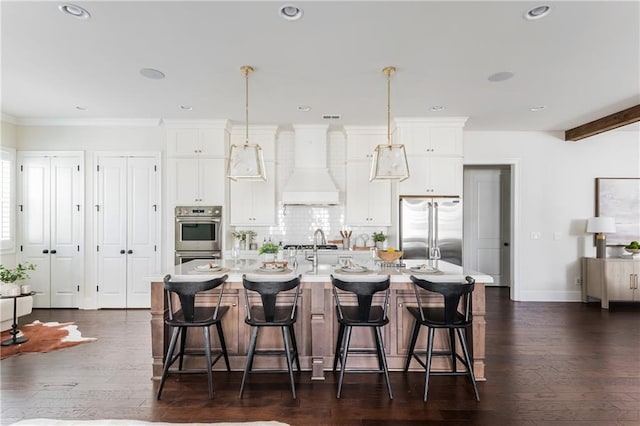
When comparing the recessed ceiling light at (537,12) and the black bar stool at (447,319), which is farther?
the black bar stool at (447,319)

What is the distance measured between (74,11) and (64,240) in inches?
164

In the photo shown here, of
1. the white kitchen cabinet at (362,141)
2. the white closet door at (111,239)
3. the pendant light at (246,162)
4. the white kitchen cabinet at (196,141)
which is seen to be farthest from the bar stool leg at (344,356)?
the white closet door at (111,239)

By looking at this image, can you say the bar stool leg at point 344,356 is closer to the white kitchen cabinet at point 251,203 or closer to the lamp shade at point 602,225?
the white kitchen cabinet at point 251,203

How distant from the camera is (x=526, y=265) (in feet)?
19.6

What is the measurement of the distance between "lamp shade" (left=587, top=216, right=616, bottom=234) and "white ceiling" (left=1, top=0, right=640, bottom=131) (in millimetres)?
1761

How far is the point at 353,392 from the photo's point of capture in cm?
280

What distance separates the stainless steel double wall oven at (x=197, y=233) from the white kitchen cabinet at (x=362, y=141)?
2376 mm

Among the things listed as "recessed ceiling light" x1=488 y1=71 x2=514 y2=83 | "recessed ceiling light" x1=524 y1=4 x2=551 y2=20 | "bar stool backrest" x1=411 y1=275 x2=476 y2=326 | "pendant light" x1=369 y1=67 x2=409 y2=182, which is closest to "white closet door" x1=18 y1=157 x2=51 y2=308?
"pendant light" x1=369 y1=67 x2=409 y2=182

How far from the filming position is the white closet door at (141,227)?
5449 millimetres

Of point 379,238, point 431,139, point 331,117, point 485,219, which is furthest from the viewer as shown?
point 485,219

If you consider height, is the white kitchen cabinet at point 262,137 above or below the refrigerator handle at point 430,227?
above

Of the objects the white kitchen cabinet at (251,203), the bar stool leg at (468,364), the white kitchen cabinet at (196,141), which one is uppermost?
the white kitchen cabinet at (196,141)

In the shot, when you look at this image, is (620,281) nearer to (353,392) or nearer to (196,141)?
(353,392)

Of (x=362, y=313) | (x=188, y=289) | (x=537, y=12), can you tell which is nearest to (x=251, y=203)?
(x=188, y=289)
